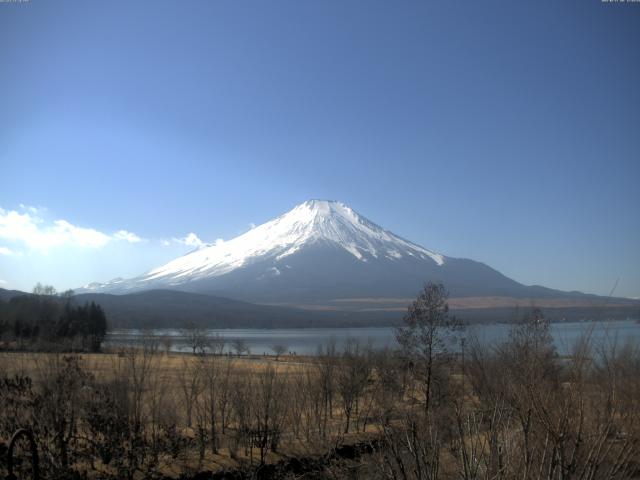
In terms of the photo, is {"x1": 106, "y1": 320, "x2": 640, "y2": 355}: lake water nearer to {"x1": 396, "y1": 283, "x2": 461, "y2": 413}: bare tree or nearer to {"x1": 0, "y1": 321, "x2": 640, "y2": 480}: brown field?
{"x1": 0, "y1": 321, "x2": 640, "y2": 480}: brown field

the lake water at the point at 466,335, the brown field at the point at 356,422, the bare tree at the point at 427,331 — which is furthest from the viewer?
the bare tree at the point at 427,331

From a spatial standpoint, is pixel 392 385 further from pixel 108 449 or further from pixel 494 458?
pixel 494 458

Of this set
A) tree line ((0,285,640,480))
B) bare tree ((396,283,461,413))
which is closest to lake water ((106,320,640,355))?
tree line ((0,285,640,480))

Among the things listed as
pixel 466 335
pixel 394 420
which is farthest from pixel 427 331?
pixel 466 335

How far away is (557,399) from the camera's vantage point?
571cm

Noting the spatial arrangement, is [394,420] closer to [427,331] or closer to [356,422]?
[356,422]

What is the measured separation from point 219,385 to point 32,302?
69596mm

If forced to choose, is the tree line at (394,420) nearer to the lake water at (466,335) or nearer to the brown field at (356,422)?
the brown field at (356,422)

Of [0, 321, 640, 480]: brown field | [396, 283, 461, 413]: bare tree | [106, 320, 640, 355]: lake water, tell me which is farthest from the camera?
[396, 283, 461, 413]: bare tree

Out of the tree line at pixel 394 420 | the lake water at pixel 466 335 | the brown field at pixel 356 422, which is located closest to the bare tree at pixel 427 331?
the tree line at pixel 394 420

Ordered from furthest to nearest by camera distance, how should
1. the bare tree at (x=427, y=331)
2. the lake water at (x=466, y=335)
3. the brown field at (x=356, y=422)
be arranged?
the bare tree at (x=427, y=331), the lake water at (x=466, y=335), the brown field at (x=356, y=422)

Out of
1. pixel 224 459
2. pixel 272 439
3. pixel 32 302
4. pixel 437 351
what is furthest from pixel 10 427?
pixel 32 302

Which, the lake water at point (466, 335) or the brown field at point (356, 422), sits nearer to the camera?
the brown field at point (356, 422)

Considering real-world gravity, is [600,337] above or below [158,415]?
above
